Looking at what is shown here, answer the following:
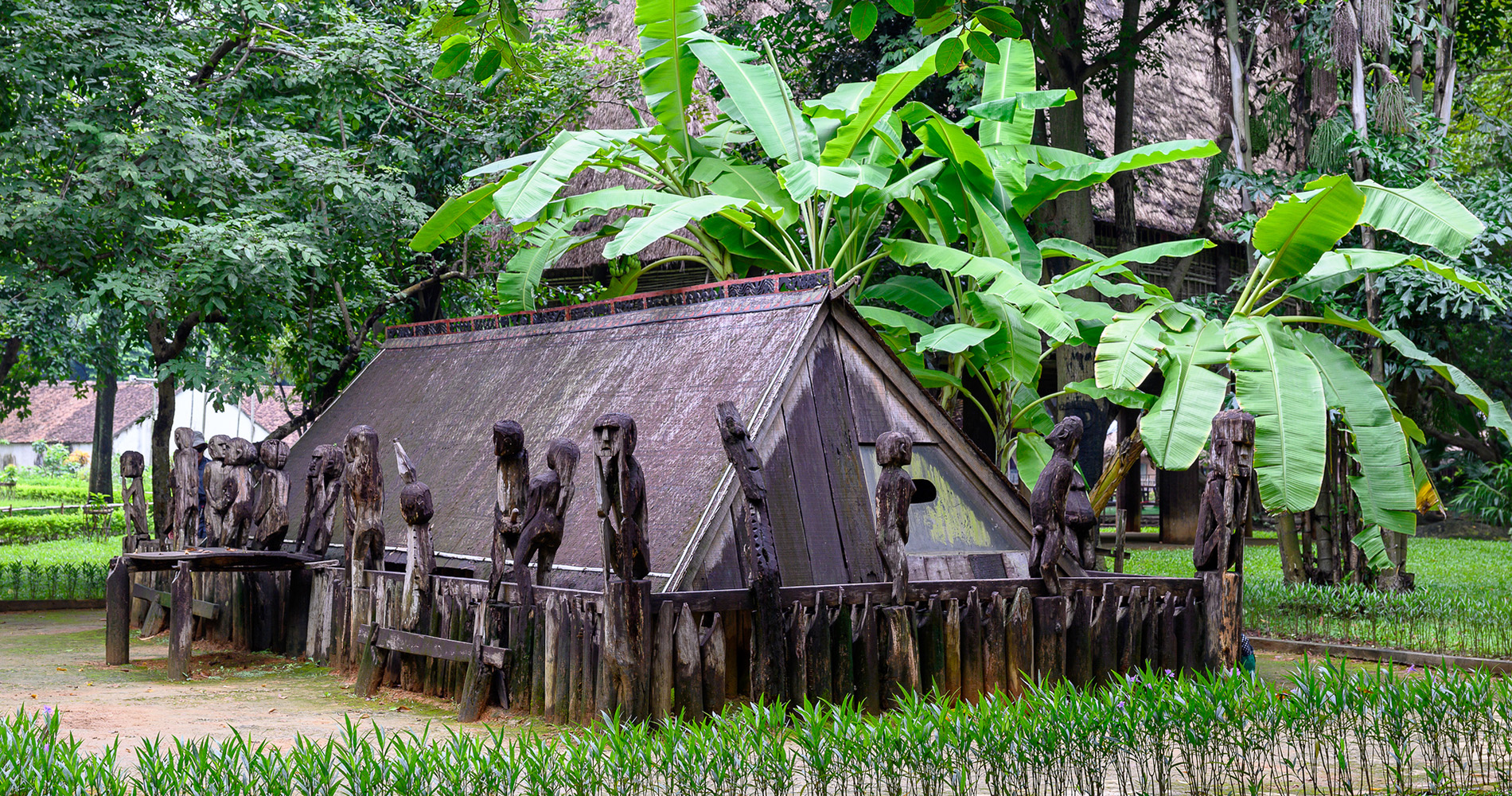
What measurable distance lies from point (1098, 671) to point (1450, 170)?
813 centimetres

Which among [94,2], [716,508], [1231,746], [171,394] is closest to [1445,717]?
[1231,746]

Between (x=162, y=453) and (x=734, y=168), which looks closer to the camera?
(x=734, y=168)

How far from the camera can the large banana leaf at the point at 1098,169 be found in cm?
993

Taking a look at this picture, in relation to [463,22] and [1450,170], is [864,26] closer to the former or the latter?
[463,22]

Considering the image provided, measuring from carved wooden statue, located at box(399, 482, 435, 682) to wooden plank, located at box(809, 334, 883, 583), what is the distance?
2.50 metres

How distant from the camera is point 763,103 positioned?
1034cm

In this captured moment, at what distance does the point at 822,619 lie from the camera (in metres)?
6.61

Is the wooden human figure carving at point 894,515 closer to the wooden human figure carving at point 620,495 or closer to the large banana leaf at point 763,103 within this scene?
the wooden human figure carving at point 620,495

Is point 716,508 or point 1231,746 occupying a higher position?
point 716,508

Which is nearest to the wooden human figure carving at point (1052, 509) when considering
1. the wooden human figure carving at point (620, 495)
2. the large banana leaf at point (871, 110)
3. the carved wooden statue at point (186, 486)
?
the wooden human figure carving at point (620, 495)

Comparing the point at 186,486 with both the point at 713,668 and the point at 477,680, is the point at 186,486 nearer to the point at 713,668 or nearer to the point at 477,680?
the point at 477,680

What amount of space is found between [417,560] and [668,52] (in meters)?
4.94

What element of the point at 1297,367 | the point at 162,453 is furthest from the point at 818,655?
the point at 162,453

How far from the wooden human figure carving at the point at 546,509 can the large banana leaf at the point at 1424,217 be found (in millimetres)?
6376
